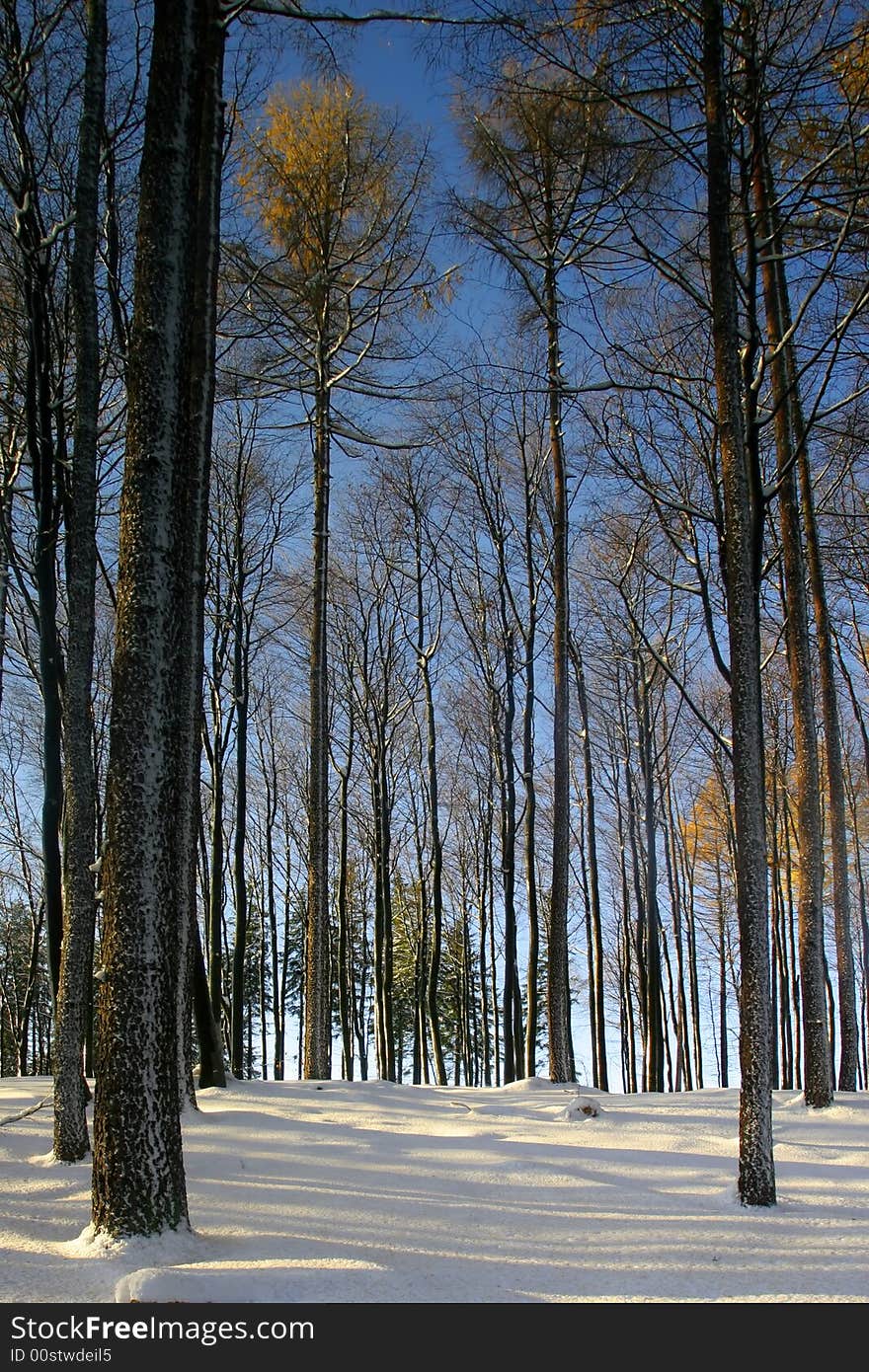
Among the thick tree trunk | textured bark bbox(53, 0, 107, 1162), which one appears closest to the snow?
the thick tree trunk

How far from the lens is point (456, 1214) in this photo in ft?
16.6

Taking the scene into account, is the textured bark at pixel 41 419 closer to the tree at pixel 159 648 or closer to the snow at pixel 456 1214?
the snow at pixel 456 1214

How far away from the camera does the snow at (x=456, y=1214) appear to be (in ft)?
12.4

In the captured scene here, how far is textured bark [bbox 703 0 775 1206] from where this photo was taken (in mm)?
5367

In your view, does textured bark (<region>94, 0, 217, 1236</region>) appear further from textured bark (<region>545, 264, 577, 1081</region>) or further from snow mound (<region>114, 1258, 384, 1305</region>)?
textured bark (<region>545, 264, 577, 1081</region>)

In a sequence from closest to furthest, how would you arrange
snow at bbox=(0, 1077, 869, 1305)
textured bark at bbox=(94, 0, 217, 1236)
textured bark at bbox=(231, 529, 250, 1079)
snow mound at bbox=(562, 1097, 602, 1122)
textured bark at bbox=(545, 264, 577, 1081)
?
snow at bbox=(0, 1077, 869, 1305) → textured bark at bbox=(94, 0, 217, 1236) → snow mound at bbox=(562, 1097, 602, 1122) → textured bark at bbox=(545, 264, 577, 1081) → textured bark at bbox=(231, 529, 250, 1079)

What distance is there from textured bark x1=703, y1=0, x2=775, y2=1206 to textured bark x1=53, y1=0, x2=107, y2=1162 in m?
4.43

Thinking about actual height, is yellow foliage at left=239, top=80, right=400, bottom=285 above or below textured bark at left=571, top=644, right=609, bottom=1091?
above

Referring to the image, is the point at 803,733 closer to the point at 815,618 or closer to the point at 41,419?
the point at 815,618

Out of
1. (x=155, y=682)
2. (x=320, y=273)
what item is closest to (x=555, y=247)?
(x=320, y=273)

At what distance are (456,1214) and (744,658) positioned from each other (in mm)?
3845

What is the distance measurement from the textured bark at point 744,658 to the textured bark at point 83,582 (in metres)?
4.43

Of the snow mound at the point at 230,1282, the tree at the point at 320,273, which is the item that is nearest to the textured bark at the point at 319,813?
the tree at the point at 320,273

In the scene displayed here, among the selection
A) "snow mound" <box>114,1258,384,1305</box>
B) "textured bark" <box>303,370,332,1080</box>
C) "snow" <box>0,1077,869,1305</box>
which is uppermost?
"textured bark" <box>303,370,332,1080</box>
